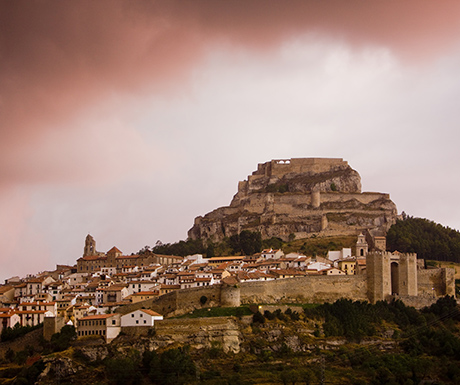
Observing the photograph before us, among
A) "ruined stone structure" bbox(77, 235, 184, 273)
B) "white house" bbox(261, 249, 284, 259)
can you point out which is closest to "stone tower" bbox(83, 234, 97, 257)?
"ruined stone structure" bbox(77, 235, 184, 273)

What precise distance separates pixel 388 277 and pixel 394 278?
1.59m

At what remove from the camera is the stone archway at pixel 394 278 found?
59259 mm

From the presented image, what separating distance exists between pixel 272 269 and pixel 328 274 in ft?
20.0

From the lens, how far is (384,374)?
46.8 meters

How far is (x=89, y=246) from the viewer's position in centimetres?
9012

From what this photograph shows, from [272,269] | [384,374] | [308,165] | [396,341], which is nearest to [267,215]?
[308,165]

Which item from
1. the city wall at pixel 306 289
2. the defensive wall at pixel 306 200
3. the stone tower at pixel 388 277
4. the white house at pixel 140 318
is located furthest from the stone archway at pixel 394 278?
the defensive wall at pixel 306 200

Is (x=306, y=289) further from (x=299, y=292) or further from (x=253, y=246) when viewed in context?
(x=253, y=246)

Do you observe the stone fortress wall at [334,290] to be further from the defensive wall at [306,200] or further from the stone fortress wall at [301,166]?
the stone fortress wall at [301,166]

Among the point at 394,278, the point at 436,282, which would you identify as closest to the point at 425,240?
the point at 436,282

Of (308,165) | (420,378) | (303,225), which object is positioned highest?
(308,165)

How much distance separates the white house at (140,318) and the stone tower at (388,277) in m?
17.2

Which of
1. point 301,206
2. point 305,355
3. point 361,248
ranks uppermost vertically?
point 301,206

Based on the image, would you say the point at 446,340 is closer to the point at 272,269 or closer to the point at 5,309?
the point at 272,269
